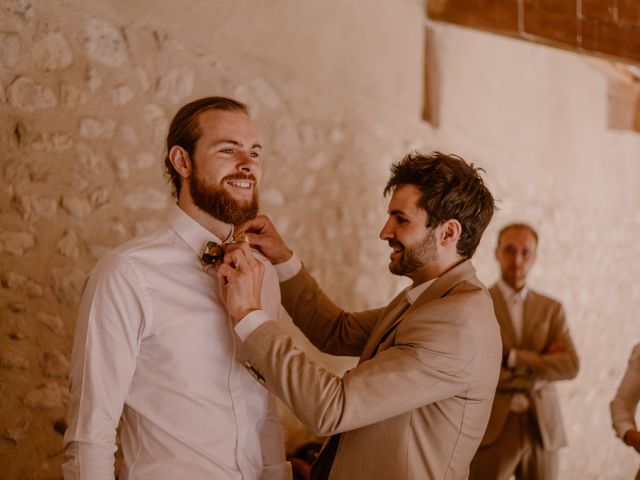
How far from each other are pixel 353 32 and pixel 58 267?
6.69ft

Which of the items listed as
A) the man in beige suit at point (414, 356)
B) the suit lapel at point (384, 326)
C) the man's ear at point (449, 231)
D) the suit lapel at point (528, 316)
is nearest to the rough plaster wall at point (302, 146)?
the suit lapel at point (528, 316)

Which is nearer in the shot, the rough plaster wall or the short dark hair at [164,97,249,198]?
the short dark hair at [164,97,249,198]

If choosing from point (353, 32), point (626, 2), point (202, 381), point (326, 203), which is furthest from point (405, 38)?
point (202, 381)

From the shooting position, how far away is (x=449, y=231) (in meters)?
2.06

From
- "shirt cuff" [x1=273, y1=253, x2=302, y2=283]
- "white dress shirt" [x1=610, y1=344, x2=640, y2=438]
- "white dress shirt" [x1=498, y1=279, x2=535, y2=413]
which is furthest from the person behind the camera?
"white dress shirt" [x1=498, y1=279, x2=535, y2=413]

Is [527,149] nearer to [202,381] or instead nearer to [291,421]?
[291,421]

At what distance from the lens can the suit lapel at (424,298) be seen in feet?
6.52

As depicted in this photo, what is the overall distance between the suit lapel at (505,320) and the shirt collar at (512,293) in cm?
4

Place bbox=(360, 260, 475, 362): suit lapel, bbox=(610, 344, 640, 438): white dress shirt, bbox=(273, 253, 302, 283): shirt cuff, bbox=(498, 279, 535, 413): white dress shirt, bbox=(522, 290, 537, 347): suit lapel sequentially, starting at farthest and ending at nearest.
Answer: bbox=(522, 290, 537, 347): suit lapel → bbox=(498, 279, 535, 413): white dress shirt → bbox=(610, 344, 640, 438): white dress shirt → bbox=(273, 253, 302, 283): shirt cuff → bbox=(360, 260, 475, 362): suit lapel

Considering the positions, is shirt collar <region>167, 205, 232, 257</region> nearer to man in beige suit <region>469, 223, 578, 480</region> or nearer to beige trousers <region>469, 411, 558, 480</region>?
man in beige suit <region>469, 223, 578, 480</region>

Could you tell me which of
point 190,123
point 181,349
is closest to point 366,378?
point 181,349

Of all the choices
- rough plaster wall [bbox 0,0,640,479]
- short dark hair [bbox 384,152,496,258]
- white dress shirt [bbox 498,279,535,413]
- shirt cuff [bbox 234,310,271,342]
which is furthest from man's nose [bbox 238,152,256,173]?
white dress shirt [bbox 498,279,535,413]

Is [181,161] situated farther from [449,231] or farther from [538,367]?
[538,367]

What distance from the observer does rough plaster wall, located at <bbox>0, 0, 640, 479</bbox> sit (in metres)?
2.47
